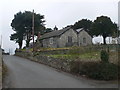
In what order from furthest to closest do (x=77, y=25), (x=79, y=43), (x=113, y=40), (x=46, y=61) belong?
(x=77, y=25), (x=79, y=43), (x=46, y=61), (x=113, y=40)

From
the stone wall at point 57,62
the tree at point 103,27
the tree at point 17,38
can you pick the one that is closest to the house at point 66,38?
the tree at point 17,38

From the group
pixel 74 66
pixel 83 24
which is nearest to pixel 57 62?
pixel 74 66

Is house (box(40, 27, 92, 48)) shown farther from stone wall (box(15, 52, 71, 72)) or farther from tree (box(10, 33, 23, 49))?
stone wall (box(15, 52, 71, 72))

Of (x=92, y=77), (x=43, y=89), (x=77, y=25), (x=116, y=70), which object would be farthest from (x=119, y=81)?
(x=77, y=25)

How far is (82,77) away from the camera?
587 inches

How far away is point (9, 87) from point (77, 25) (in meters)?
61.8

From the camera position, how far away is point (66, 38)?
4403 cm

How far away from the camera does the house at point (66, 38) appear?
1705 inches

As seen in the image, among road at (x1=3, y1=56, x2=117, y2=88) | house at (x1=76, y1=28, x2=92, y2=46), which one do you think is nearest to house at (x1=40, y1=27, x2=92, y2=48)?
house at (x1=76, y1=28, x2=92, y2=46)

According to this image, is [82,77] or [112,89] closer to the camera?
[112,89]

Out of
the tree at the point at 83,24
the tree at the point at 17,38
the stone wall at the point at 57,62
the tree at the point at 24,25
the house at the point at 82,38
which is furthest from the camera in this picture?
the tree at the point at 83,24

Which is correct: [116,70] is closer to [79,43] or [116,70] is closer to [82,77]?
[82,77]

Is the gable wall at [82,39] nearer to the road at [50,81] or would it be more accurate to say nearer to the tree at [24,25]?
the tree at [24,25]

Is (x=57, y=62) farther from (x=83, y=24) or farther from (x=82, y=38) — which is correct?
(x=83, y=24)
